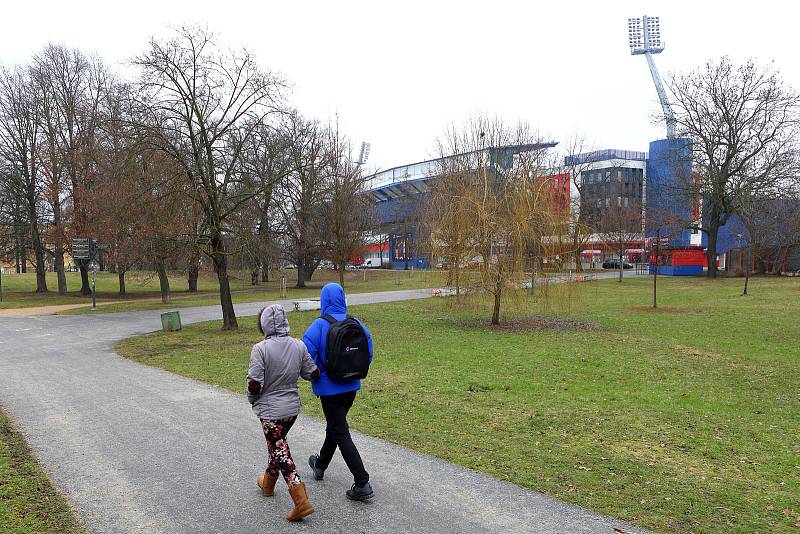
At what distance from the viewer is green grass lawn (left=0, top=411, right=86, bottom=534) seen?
4.33 metres

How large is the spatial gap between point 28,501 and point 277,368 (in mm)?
2460

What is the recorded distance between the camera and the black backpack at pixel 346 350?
460cm

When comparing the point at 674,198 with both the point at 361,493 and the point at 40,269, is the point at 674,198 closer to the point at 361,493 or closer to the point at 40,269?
the point at 40,269

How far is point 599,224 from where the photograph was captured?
48531mm

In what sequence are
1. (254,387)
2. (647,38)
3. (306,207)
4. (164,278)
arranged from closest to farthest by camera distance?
(254,387), (164,278), (306,207), (647,38)

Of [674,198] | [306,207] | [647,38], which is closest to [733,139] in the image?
[674,198]

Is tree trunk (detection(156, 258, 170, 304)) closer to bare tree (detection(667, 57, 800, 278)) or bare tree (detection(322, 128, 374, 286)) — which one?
bare tree (detection(322, 128, 374, 286))

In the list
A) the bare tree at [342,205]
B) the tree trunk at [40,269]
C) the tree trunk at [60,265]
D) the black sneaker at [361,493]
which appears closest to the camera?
the black sneaker at [361,493]

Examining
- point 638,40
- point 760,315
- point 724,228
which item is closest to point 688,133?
point 724,228

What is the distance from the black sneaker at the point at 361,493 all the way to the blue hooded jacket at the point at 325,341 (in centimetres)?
83

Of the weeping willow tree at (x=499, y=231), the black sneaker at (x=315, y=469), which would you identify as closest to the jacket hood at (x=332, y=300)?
the black sneaker at (x=315, y=469)

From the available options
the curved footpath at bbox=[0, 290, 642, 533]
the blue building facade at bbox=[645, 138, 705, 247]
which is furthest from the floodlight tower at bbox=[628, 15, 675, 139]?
the curved footpath at bbox=[0, 290, 642, 533]

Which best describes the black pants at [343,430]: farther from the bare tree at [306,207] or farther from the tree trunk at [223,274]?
the bare tree at [306,207]

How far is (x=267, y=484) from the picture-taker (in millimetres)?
4883
